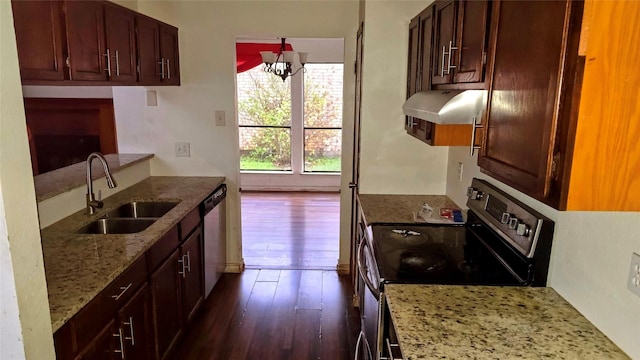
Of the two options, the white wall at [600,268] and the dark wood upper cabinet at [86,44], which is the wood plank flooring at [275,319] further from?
the dark wood upper cabinet at [86,44]

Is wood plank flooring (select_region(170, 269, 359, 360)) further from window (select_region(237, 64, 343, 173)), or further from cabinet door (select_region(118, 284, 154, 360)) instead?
window (select_region(237, 64, 343, 173))

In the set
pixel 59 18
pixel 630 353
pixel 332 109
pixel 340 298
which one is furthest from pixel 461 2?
pixel 332 109

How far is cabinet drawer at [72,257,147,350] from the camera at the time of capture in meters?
1.64

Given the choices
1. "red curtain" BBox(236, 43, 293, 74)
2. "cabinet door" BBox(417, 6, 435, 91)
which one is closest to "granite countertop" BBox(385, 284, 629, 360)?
"cabinet door" BBox(417, 6, 435, 91)

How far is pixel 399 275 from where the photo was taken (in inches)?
71.3

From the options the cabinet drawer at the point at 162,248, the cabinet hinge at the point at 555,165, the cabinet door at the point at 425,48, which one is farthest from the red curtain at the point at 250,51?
the cabinet hinge at the point at 555,165

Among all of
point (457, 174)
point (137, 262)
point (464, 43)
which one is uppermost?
point (464, 43)

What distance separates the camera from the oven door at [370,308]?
1.85 metres

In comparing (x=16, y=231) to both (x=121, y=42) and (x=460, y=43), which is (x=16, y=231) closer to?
→ (x=460, y=43)

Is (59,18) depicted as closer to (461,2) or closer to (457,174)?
(461,2)

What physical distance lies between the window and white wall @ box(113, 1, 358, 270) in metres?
3.43

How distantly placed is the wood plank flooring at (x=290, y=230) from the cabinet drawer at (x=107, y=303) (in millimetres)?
2096

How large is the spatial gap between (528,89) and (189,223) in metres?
2.25

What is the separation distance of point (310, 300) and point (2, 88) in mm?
2792
